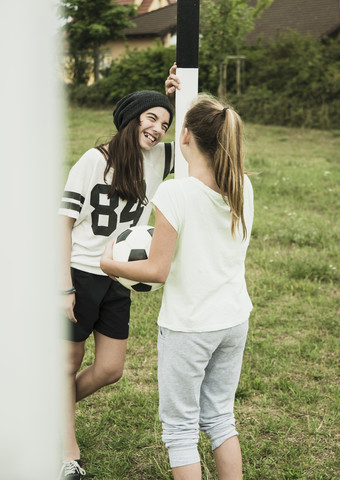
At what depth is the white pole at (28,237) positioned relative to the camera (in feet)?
2.72

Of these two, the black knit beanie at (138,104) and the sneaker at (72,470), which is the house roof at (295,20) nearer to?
the black knit beanie at (138,104)

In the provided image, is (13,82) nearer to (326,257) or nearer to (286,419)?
(286,419)

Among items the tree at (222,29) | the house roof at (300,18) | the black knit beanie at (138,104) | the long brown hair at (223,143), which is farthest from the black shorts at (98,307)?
the house roof at (300,18)

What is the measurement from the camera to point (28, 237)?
87cm

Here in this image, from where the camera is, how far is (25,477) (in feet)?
3.11

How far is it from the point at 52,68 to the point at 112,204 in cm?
148

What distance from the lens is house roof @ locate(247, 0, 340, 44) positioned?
21094mm

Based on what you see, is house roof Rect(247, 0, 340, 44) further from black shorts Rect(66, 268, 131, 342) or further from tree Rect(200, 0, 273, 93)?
black shorts Rect(66, 268, 131, 342)

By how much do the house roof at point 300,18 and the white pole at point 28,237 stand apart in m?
21.1

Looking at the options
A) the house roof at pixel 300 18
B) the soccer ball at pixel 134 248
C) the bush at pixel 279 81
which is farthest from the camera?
the house roof at pixel 300 18

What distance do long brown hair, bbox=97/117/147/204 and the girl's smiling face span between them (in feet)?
0.07

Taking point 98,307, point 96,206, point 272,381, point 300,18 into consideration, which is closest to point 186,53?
point 96,206

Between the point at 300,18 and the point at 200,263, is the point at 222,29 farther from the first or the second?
the point at 200,263

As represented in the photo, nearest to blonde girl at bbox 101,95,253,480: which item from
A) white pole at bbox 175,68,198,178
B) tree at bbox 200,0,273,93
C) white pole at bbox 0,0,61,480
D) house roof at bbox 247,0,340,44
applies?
white pole at bbox 175,68,198,178
